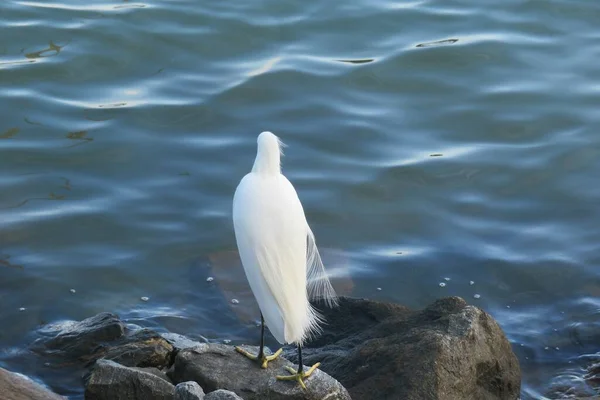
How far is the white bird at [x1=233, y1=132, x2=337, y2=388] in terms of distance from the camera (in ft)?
16.8

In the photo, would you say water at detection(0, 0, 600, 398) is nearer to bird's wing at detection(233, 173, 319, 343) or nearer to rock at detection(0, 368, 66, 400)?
rock at detection(0, 368, 66, 400)

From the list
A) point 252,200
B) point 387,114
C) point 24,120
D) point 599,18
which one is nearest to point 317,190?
point 387,114

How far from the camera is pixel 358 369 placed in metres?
5.43

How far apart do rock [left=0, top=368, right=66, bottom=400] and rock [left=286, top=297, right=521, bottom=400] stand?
63.6 inches

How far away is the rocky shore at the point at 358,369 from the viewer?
199 inches

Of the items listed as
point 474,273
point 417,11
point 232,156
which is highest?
point 417,11

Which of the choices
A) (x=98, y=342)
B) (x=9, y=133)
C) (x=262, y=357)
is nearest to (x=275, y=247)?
(x=262, y=357)

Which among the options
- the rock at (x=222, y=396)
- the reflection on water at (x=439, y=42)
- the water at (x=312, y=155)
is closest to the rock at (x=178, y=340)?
the water at (x=312, y=155)

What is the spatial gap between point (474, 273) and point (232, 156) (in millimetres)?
2819

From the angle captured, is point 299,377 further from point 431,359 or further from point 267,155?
point 267,155

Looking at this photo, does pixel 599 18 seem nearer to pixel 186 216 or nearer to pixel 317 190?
pixel 317 190

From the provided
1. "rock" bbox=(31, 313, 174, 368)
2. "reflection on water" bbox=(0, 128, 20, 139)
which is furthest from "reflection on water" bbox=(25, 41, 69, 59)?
"rock" bbox=(31, 313, 174, 368)

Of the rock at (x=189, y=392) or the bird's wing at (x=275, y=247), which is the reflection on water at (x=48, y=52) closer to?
the bird's wing at (x=275, y=247)

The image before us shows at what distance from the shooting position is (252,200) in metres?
5.14
